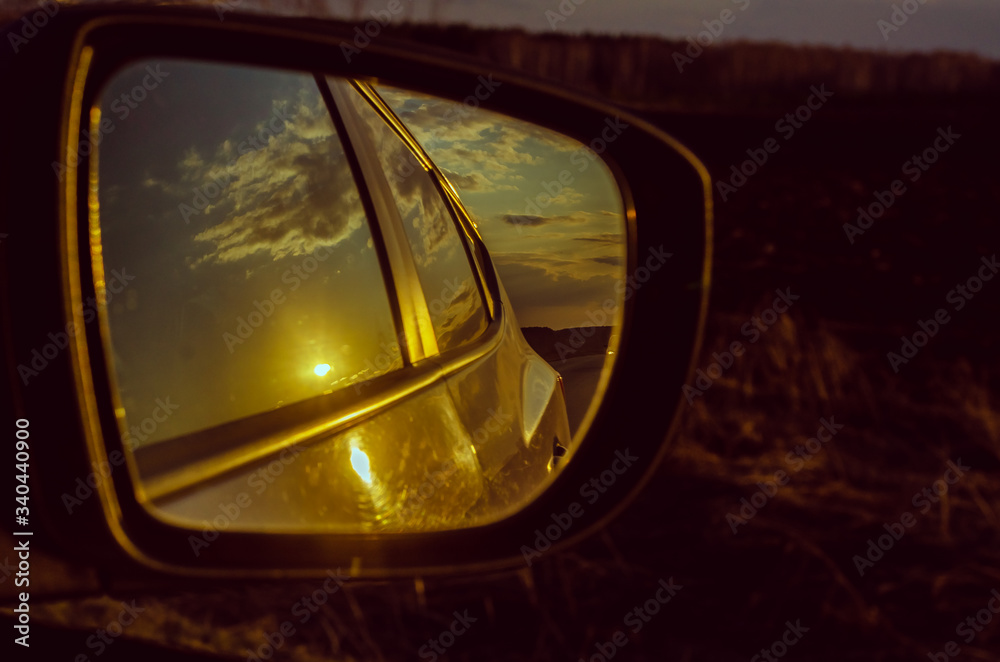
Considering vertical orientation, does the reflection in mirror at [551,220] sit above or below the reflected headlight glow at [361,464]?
above

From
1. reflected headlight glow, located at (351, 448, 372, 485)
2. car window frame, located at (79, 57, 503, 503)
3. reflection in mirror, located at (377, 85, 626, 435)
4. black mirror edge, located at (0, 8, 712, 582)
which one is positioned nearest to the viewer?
black mirror edge, located at (0, 8, 712, 582)

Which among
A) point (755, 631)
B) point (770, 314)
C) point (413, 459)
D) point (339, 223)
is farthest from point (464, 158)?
point (770, 314)

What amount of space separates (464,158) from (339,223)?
0.41m

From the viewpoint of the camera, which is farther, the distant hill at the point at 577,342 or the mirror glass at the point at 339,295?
the distant hill at the point at 577,342

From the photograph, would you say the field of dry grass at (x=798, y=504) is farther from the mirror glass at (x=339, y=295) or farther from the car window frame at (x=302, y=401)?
the car window frame at (x=302, y=401)

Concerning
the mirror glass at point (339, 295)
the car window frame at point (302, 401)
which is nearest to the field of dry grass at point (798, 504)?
the mirror glass at point (339, 295)

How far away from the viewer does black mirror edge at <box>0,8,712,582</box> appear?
1.04 meters

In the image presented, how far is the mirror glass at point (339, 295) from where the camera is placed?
54.8 inches

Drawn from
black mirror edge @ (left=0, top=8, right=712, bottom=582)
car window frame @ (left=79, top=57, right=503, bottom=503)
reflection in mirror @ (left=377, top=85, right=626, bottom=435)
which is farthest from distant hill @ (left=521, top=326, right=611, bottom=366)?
car window frame @ (left=79, top=57, right=503, bottom=503)

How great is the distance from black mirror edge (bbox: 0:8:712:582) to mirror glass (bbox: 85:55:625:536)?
77 millimetres

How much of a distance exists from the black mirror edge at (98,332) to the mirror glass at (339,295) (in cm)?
8

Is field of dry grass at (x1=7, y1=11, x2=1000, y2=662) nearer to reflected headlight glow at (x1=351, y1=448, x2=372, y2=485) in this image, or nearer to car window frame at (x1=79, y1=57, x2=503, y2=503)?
reflected headlight glow at (x1=351, y1=448, x2=372, y2=485)

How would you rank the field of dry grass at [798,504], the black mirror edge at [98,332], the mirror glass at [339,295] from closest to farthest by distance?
the black mirror edge at [98,332], the mirror glass at [339,295], the field of dry grass at [798,504]

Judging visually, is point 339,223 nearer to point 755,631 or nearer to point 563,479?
point 563,479
